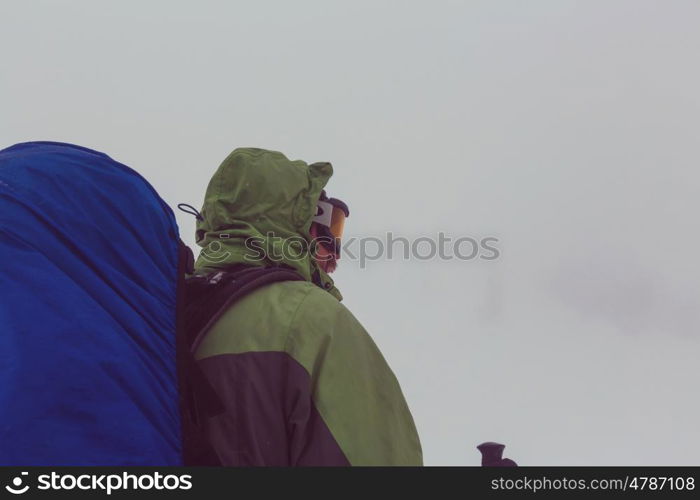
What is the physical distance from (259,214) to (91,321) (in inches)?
56.7

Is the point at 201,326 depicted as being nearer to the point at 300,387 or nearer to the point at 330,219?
the point at 300,387

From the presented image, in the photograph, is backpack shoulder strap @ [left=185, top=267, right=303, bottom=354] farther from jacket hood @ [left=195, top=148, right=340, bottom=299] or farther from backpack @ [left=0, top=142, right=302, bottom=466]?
jacket hood @ [left=195, top=148, right=340, bottom=299]

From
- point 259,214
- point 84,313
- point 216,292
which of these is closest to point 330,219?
point 259,214

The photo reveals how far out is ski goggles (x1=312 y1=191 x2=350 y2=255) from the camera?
13.4 feet

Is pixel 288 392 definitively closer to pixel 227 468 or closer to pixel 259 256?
pixel 227 468

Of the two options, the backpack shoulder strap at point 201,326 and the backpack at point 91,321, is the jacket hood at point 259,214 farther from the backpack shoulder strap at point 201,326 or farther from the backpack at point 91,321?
the backpack at point 91,321

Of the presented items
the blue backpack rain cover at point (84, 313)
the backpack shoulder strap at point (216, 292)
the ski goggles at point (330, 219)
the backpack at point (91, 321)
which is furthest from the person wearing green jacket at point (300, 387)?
the ski goggles at point (330, 219)

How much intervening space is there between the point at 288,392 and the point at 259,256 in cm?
84

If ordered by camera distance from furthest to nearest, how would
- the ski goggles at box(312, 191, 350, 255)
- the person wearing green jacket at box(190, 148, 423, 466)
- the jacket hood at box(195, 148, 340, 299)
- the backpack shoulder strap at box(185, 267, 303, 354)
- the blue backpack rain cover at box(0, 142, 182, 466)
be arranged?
the ski goggles at box(312, 191, 350, 255) → the jacket hood at box(195, 148, 340, 299) → the backpack shoulder strap at box(185, 267, 303, 354) → the person wearing green jacket at box(190, 148, 423, 466) → the blue backpack rain cover at box(0, 142, 182, 466)

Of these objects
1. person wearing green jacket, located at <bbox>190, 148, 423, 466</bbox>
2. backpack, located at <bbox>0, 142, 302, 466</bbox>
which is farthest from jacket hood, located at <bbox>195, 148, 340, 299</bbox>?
backpack, located at <bbox>0, 142, 302, 466</bbox>

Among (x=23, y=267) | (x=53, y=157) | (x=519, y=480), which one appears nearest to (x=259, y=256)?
(x=53, y=157)

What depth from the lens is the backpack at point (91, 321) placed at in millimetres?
2037

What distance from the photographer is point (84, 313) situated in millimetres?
2207

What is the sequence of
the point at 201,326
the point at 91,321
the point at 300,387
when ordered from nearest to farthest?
the point at 91,321 → the point at 300,387 → the point at 201,326
